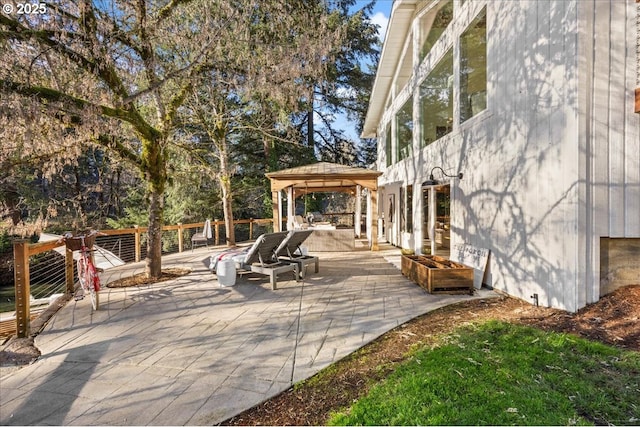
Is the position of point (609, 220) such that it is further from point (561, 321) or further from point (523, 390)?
point (523, 390)

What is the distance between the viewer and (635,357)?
2979 millimetres

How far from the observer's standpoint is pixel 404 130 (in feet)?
38.2

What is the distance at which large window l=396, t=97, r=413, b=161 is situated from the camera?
10745mm

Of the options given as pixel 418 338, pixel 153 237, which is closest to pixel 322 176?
pixel 153 237

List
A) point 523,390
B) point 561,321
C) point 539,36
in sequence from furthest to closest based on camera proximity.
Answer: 1. point 539,36
2. point 561,321
3. point 523,390

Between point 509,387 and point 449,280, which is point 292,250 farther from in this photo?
point 509,387

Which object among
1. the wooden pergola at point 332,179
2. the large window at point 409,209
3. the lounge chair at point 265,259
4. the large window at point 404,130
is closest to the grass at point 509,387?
the lounge chair at point 265,259

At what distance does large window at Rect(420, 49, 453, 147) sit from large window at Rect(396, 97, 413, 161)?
130cm

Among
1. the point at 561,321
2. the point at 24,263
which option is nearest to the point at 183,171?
the point at 24,263

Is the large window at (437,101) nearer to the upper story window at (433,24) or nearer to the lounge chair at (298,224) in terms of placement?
the upper story window at (433,24)

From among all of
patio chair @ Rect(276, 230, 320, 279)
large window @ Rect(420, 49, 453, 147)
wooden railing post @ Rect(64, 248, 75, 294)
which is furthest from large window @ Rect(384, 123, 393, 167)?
wooden railing post @ Rect(64, 248, 75, 294)

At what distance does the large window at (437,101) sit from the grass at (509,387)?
546 cm

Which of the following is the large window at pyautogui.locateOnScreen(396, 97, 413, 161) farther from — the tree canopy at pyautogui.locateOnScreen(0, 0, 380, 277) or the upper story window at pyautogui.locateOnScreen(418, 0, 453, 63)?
the tree canopy at pyautogui.locateOnScreen(0, 0, 380, 277)

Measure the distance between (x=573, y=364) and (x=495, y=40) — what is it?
5113 millimetres
